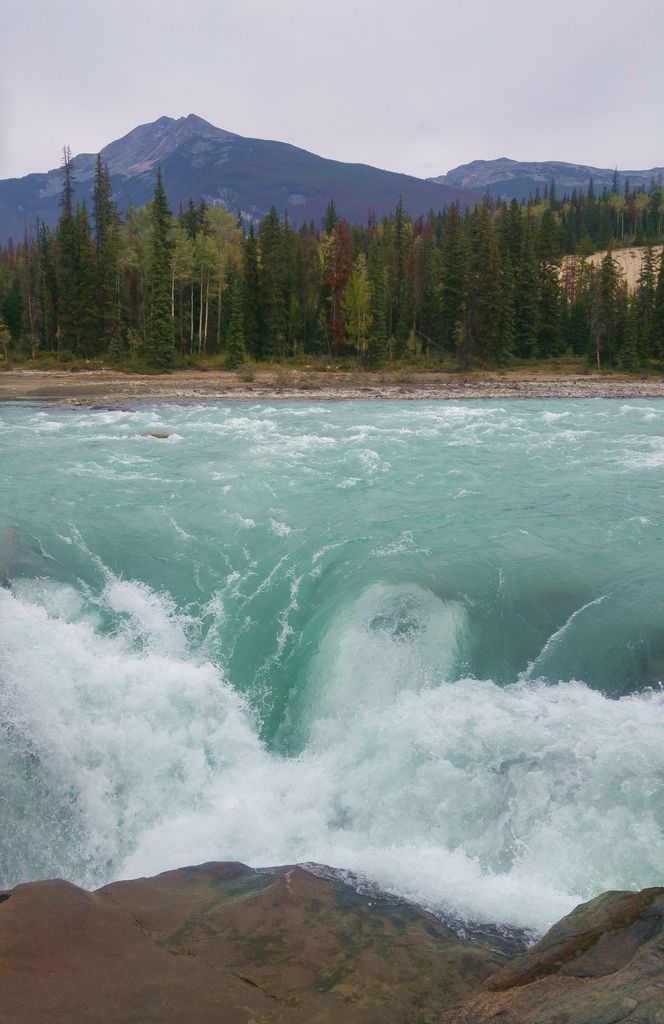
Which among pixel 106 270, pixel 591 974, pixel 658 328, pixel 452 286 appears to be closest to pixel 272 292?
pixel 106 270

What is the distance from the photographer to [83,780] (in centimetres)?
833

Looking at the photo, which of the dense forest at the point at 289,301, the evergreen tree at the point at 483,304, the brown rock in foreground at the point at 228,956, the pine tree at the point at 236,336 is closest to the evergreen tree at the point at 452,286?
the dense forest at the point at 289,301

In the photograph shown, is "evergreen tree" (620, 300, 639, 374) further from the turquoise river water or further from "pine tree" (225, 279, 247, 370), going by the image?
the turquoise river water

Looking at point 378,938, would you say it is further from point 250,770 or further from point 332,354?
point 332,354

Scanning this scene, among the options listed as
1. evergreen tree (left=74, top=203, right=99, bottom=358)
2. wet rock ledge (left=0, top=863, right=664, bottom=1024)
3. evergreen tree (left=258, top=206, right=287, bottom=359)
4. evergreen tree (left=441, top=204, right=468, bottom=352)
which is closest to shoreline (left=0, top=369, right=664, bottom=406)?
evergreen tree (left=258, top=206, right=287, bottom=359)

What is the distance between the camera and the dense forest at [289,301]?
56469 millimetres

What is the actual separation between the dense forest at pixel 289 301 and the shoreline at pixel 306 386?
4405 millimetres

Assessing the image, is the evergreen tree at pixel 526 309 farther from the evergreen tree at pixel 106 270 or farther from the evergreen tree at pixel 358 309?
the evergreen tree at pixel 106 270

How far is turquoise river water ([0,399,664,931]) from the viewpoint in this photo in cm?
740

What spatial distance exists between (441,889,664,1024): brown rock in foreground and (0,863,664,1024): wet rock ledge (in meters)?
0.01

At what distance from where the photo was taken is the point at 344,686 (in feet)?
32.7

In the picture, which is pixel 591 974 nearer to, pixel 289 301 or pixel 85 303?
pixel 85 303

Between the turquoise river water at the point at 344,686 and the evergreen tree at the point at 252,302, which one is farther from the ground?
the evergreen tree at the point at 252,302

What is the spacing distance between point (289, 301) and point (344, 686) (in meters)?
56.4
